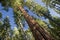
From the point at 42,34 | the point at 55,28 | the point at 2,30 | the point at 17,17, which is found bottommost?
the point at 2,30

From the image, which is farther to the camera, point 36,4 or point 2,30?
point 36,4

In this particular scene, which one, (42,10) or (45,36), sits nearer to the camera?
(45,36)

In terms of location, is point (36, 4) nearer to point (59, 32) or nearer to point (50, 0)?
point (50, 0)

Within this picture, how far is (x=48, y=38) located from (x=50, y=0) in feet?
47.2

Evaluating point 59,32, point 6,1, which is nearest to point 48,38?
point 6,1

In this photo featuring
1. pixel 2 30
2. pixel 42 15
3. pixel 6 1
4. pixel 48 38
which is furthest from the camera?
pixel 42 15

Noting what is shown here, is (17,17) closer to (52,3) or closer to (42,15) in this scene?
(42,15)

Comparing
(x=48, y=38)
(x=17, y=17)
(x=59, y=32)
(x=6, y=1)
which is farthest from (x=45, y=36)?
(x=17, y=17)

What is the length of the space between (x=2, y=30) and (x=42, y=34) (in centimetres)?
1788

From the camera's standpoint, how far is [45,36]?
777 centimetres

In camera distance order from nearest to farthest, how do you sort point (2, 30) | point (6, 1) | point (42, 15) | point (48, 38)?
point (48, 38) < point (6, 1) < point (2, 30) < point (42, 15)

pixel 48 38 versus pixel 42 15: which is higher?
pixel 48 38

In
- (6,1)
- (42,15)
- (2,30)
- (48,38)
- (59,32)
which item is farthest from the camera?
(42,15)

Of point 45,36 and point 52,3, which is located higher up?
point 45,36
